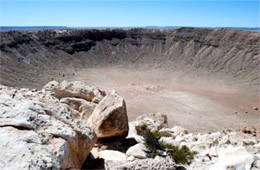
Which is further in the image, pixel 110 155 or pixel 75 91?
pixel 75 91

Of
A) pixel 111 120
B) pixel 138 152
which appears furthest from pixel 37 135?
pixel 111 120

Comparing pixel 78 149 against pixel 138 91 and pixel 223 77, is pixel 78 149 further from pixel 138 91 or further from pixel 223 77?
pixel 223 77

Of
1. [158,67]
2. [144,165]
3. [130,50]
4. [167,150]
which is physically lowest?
[158,67]

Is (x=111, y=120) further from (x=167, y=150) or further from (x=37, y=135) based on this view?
(x=37, y=135)

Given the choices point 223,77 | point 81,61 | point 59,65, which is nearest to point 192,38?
point 223,77

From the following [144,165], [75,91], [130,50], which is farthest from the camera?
[130,50]

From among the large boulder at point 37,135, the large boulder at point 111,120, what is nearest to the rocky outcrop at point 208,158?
the large boulder at point 37,135

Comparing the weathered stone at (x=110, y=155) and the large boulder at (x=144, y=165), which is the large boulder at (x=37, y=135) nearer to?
the large boulder at (x=144, y=165)

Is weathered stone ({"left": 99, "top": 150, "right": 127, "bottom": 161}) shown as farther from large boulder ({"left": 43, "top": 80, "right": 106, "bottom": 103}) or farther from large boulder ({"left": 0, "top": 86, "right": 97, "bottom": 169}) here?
large boulder ({"left": 43, "top": 80, "right": 106, "bottom": 103})

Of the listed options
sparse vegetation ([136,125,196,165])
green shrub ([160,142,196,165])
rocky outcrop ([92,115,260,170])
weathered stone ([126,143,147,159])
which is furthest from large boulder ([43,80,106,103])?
green shrub ([160,142,196,165])
